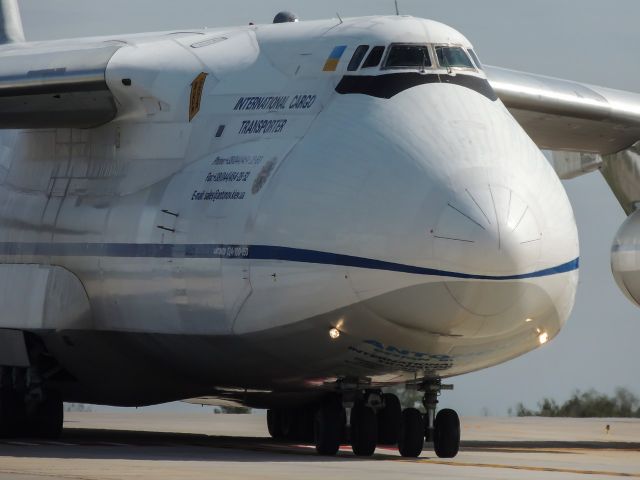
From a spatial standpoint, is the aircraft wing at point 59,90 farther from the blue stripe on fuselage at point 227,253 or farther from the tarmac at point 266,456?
the tarmac at point 266,456

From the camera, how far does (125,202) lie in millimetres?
20938

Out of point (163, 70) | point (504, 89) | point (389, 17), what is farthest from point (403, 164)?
point (504, 89)

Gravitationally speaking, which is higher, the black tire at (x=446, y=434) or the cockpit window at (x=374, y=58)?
the cockpit window at (x=374, y=58)

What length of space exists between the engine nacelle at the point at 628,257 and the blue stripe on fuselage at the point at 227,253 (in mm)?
7034

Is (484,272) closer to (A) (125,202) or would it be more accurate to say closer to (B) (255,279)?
(B) (255,279)

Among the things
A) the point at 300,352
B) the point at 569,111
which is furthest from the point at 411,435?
the point at 569,111

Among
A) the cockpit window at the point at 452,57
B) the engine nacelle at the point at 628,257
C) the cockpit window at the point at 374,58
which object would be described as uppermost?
the cockpit window at the point at 452,57

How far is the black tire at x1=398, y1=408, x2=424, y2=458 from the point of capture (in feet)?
63.6

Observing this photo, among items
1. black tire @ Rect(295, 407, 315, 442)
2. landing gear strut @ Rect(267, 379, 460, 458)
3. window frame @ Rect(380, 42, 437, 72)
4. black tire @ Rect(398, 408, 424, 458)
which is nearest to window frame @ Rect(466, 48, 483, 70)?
window frame @ Rect(380, 42, 437, 72)

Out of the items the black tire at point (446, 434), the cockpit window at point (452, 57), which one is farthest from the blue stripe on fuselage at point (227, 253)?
the cockpit window at point (452, 57)

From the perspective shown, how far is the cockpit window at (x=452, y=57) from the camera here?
64.3 feet

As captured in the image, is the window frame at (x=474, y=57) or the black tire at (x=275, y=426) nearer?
the window frame at (x=474, y=57)

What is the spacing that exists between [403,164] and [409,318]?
59.5 inches

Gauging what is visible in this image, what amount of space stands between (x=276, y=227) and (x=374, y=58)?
2171mm
